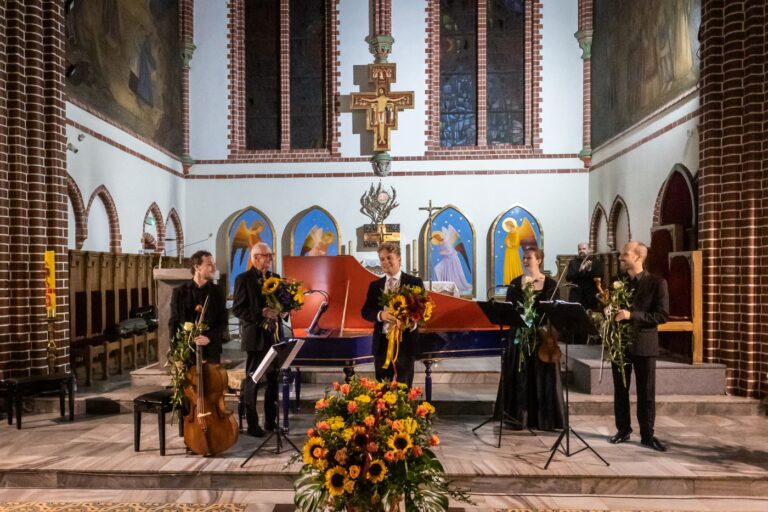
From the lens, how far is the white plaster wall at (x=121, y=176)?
29.3 feet

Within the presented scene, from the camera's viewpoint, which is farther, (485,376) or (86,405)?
(485,376)

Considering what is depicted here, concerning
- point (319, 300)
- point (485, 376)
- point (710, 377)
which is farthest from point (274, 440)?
point (710, 377)

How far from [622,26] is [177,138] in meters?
9.46

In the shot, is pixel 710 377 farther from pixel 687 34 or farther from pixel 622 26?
pixel 622 26

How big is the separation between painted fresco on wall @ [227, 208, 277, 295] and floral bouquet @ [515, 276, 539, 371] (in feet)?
29.4

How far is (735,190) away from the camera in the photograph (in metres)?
6.58

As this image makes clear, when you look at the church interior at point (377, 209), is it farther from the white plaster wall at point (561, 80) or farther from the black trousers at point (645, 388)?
the black trousers at point (645, 388)

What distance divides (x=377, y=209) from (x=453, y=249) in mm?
1922

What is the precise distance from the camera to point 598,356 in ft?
23.9

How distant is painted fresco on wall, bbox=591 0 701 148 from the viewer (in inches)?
334

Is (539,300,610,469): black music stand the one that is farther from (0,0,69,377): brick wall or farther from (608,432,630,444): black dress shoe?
(0,0,69,377): brick wall

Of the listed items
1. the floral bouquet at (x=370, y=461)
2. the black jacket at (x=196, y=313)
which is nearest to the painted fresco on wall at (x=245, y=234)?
the black jacket at (x=196, y=313)

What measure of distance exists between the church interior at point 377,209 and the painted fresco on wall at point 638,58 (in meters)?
0.07

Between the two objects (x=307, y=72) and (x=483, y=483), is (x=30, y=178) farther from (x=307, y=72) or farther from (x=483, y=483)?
(x=307, y=72)
